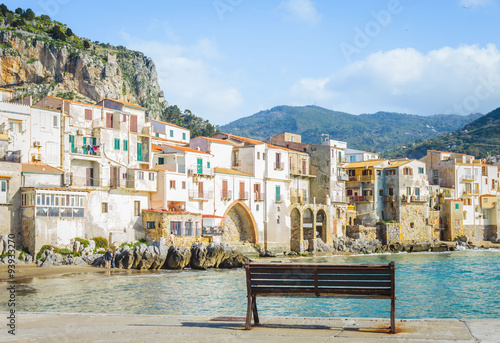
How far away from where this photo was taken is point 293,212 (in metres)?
72.2

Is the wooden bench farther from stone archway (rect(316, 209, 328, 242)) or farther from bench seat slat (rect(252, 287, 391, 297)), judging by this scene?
stone archway (rect(316, 209, 328, 242))

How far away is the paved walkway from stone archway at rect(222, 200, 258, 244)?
4984 centimetres

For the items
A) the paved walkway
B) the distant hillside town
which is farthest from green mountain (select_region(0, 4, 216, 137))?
the paved walkway

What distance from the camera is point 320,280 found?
40.2 ft

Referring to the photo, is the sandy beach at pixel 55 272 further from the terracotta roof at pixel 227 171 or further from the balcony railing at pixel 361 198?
the balcony railing at pixel 361 198

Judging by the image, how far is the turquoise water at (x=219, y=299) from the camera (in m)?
23.3

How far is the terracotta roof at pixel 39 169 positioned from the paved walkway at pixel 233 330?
32835mm

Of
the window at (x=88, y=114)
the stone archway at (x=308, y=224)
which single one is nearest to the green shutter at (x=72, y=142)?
the window at (x=88, y=114)

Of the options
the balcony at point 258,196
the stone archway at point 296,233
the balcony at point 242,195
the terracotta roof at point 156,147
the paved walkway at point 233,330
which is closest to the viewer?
the paved walkway at point 233,330

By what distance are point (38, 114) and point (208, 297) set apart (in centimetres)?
2598

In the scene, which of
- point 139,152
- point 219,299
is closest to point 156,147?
point 139,152

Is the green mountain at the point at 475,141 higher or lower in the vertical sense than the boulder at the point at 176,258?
higher

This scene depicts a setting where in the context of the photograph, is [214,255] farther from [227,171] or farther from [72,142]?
[72,142]

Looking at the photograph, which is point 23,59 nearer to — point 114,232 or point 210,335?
point 114,232
